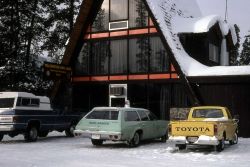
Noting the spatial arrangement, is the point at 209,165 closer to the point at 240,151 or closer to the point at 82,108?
the point at 240,151

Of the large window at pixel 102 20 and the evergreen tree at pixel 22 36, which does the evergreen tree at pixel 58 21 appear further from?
the large window at pixel 102 20

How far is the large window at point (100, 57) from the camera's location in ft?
85.8

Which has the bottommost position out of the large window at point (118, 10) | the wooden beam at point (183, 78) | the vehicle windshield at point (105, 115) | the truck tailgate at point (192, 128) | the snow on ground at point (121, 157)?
the snow on ground at point (121, 157)

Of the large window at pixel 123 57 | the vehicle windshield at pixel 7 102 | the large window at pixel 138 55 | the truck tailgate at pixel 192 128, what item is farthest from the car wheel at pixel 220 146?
the large window at pixel 138 55

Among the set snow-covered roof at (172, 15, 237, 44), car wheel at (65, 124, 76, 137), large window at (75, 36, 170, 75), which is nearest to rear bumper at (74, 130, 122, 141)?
car wheel at (65, 124, 76, 137)

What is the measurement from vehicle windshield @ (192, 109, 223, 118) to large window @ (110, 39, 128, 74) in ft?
30.2

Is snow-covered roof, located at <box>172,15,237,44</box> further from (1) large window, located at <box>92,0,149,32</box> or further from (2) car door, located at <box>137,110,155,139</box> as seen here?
(2) car door, located at <box>137,110,155,139</box>

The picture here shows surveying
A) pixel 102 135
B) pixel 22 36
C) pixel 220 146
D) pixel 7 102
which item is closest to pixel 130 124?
pixel 102 135

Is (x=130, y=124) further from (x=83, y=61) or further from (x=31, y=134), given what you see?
(x=83, y=61)

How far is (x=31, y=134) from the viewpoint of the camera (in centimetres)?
1875

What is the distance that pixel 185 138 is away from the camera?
1460 cm

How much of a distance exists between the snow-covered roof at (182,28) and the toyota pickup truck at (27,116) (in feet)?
23.3

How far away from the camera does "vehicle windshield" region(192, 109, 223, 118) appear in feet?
53.8

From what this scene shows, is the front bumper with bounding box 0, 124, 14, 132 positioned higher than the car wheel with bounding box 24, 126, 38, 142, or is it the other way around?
the front bumper with bounding box 0, 124, 14, 132
